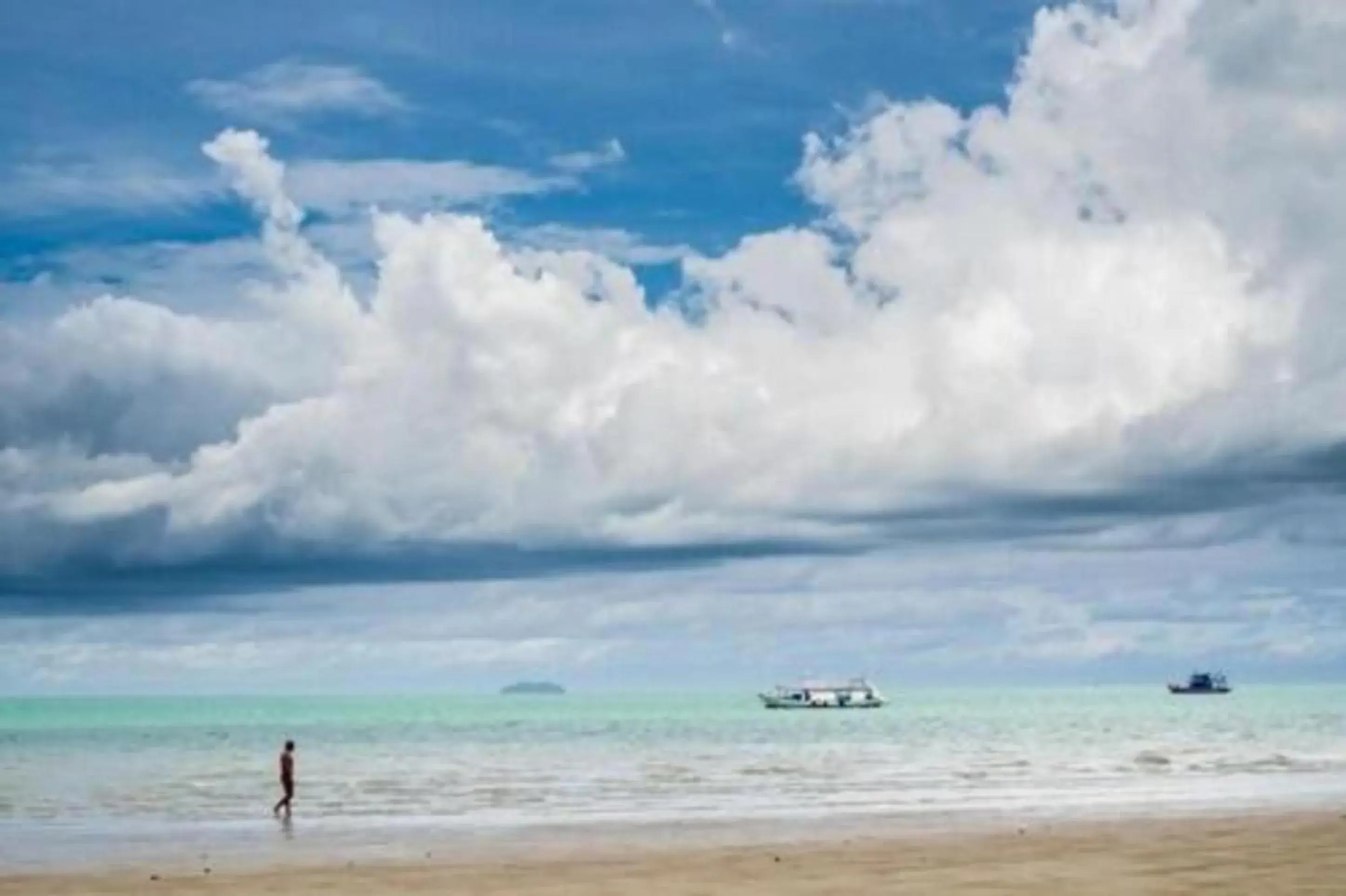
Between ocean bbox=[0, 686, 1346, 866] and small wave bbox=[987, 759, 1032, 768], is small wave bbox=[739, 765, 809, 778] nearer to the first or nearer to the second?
ocean bbox=[0, 686, 1346, 866]

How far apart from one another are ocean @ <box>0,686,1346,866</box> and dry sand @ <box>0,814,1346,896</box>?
755cm

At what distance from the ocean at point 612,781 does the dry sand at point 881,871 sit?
755cm

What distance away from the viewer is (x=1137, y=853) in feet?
112

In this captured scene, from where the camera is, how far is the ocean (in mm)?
50875

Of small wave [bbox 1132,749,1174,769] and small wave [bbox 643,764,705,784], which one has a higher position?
small wave [bbox 643,764,705,784]

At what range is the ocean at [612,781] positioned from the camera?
50.9 metres

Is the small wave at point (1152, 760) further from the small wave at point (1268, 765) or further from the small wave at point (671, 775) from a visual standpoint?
the small wave at point (671, 775)

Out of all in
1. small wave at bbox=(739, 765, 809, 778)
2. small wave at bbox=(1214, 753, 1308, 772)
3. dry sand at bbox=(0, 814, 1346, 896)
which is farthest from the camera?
small wave at bbox=(739, 765, 809, 778)

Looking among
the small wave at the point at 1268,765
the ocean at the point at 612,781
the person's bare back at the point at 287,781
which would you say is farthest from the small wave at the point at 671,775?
the small wave at the point at 1268,765

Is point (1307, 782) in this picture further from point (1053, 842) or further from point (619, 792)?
point (1053, 842)

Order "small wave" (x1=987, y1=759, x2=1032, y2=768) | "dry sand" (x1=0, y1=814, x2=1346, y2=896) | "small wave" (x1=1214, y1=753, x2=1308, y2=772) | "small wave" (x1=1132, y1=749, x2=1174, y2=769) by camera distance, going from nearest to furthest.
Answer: "dry sand" (x1=0, y1=814, x2=1346, y2=896) → "small wave" (x1=1214, y1=753, x2=1308, y2=772) → "small wave" (x1=1132, y1=749, x2=1174, y2=769) → "small wave" (x1=987, y1=759, x2=1032, y2=768)

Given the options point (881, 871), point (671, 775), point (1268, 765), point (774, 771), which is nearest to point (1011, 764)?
point (1268, 765)

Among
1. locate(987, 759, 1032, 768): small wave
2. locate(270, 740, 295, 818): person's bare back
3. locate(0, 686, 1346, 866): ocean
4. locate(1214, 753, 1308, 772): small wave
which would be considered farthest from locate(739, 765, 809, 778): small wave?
locate(270, 740, 295, 818): person's bare back

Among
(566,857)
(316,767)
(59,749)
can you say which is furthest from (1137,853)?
(59,749)
